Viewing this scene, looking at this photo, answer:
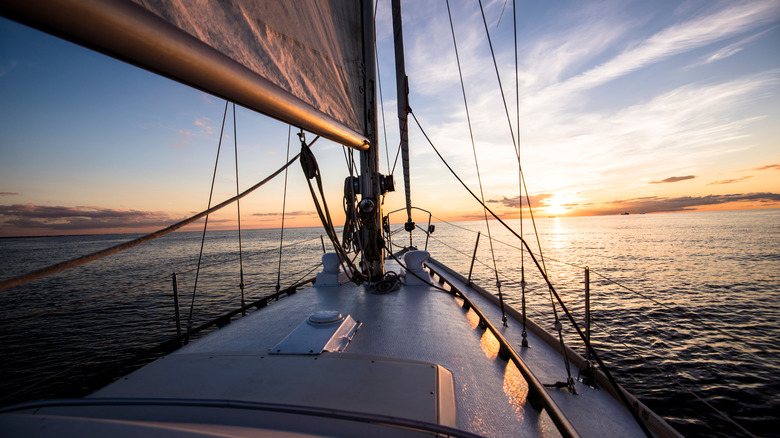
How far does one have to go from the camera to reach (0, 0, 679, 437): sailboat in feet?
3.84

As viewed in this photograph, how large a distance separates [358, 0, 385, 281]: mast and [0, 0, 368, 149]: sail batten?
6.41 feet

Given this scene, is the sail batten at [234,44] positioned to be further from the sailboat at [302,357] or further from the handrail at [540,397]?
the handrail at [540,397]

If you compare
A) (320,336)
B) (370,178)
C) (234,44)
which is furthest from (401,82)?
(320,336)

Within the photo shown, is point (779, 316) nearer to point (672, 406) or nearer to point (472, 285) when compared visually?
point (672, 406)

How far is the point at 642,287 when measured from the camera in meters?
13.7

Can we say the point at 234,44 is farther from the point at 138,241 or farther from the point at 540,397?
the point at 540,397

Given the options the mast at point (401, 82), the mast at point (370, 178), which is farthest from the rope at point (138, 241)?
the mast at point (401, 82)

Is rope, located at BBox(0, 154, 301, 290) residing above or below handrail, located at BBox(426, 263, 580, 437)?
above

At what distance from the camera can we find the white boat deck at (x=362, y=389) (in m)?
1.48

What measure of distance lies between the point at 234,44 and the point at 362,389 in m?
2.27

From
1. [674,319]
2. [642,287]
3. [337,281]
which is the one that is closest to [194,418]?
[337,281]

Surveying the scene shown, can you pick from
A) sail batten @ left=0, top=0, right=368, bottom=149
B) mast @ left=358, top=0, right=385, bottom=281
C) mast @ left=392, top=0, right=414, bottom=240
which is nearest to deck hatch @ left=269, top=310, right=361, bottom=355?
mast @ left=358, top=0, right=385, bottom=281

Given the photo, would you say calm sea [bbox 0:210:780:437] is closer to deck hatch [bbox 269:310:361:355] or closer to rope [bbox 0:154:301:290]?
rope [bbox 0:154:301:290]

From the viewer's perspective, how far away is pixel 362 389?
1.89 m
